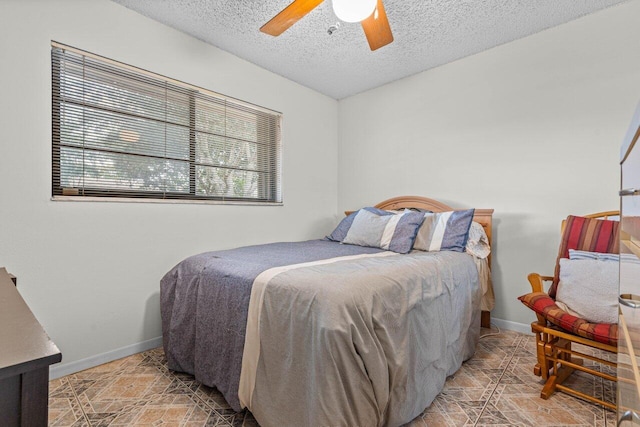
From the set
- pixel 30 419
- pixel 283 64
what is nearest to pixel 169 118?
pixel 283 64

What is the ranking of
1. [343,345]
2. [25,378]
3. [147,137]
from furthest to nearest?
1. [147,137]
2. [343,345]
3. [25,378]

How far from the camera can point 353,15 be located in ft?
5.31

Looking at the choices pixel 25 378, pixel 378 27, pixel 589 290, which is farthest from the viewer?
pixel 378 27

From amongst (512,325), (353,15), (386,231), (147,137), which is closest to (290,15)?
(353,15)

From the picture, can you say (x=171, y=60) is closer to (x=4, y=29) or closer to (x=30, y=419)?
(x=4, y=29)

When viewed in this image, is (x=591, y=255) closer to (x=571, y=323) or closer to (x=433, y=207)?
(x=571, y=323)

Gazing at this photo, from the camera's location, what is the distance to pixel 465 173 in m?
2.87

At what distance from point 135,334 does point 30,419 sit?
6.26 ft

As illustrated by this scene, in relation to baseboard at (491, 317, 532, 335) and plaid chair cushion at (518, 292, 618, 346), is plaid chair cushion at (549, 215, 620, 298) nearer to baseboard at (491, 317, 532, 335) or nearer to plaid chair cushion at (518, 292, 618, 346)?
plaid chair cushion at (518, 292, 618, 346)

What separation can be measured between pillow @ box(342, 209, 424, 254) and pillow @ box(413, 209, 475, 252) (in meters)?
0.07

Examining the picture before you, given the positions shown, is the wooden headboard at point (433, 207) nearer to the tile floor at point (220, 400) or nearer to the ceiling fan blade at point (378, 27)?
the tile floor at point (220, 400)

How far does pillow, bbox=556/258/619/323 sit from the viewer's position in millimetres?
1620

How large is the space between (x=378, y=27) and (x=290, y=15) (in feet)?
1.71

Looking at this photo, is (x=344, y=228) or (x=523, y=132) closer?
(x=523, y=132)
